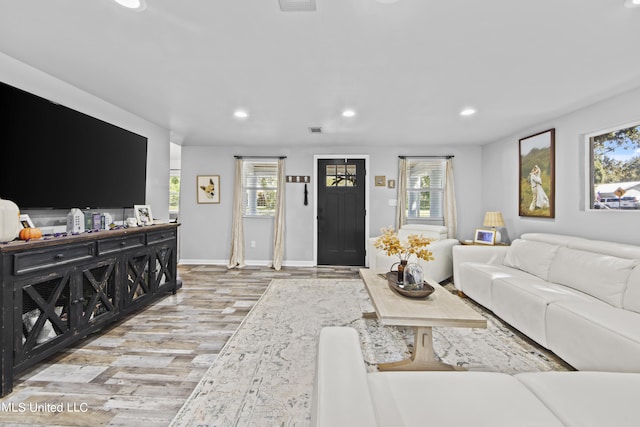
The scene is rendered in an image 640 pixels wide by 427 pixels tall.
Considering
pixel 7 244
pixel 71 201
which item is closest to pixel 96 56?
pixel 71 201

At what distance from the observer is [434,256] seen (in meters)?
3.83

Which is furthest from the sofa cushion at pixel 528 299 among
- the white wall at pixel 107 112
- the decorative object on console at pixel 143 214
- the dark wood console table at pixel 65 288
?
the white wall at pixel 107 112

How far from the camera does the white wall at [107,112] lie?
2.15 metres

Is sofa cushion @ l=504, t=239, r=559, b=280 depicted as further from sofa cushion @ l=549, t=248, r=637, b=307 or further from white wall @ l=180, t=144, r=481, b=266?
white wall @ l=180, t=144, r=481, b=266

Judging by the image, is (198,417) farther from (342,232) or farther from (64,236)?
(342,232)

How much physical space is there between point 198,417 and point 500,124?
177 inches

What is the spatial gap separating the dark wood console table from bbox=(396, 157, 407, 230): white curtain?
3.87 m

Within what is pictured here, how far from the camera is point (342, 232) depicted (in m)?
5.12

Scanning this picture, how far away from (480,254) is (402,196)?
178 cm

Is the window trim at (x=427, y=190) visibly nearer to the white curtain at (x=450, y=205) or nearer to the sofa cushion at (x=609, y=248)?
the white curtain at (x=450, y=205)

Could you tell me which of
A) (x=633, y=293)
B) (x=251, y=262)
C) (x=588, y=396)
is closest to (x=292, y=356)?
(x=588, y=396)

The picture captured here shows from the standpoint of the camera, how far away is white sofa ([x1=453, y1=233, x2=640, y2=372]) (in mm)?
1696

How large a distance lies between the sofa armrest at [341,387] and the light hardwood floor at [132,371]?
1.10 m

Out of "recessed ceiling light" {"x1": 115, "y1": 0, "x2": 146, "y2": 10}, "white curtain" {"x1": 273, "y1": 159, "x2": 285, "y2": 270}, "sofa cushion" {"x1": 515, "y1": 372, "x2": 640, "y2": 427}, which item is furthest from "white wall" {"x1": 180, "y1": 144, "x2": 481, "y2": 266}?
"sofa cushion" {"x1": 515, "y1": 372, "x2": 640, "y2": 427}
